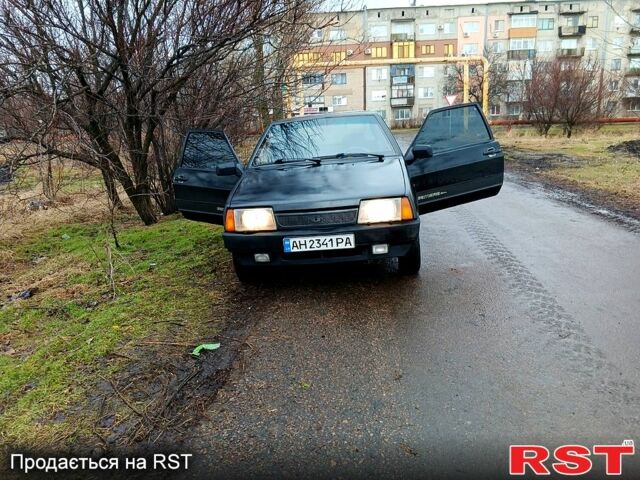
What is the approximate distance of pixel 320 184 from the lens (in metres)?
4.11

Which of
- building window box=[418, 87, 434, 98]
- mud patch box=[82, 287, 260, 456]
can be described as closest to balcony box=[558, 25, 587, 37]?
building window box=[418, 87, 434, 98]

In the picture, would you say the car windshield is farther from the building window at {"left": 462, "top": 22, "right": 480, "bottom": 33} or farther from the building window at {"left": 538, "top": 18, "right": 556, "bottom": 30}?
the building window at {"left": 538, "top": 18, "right": 556, "bottom": 30}

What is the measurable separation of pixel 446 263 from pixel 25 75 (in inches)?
201

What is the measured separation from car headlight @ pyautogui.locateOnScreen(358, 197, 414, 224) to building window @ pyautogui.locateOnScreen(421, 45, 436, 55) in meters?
59.7

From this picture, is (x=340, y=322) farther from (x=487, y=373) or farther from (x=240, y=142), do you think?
(x=240, y=142)

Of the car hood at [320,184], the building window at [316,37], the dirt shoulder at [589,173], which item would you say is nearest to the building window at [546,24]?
the dirt shoulder at [589,173]

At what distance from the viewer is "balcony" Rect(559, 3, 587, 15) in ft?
183

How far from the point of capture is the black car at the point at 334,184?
383 centimetres

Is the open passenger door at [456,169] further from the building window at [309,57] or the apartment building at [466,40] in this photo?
the apartment building at [466,40]

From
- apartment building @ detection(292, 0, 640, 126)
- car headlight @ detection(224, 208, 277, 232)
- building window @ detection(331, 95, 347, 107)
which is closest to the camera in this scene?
car headlight @ detection(224, 208, 277, 232)

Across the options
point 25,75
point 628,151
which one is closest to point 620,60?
point 628,151

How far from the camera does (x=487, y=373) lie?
9.23ft

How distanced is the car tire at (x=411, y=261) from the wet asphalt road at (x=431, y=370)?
0.29ft

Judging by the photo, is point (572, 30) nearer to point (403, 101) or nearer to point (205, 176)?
point (403, 101)
